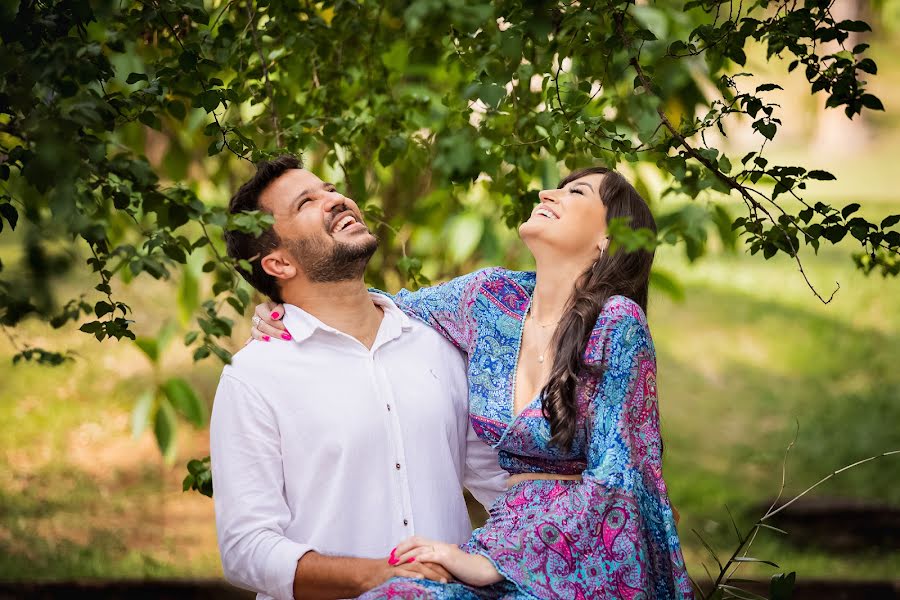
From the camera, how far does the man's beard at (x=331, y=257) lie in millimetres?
2324

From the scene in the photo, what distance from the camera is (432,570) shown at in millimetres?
2023

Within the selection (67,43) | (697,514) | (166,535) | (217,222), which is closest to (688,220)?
(217,222)

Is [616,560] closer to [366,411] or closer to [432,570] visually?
[432,570]

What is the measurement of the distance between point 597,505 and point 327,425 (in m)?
0.59

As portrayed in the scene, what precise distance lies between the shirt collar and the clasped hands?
0.51 meters

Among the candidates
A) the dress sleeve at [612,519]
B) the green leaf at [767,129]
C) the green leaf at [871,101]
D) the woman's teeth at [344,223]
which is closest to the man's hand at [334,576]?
the dress sleeve at [612,519]

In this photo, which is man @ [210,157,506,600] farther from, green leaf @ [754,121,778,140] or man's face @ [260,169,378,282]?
green leaf @ [754,121,778,140]

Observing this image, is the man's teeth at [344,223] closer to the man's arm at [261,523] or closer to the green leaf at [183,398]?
the man's arm at [261,523]

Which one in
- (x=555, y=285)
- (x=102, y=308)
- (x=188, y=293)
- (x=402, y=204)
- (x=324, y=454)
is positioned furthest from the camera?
(x=402, y=204)

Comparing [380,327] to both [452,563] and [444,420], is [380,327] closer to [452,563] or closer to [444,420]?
[444,420]

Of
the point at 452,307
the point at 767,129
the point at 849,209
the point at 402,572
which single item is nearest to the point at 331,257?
the point at 452,307

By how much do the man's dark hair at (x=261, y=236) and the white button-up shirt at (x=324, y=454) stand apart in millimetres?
118

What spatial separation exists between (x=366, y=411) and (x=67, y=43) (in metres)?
0.98

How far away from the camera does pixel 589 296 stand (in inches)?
88.1
